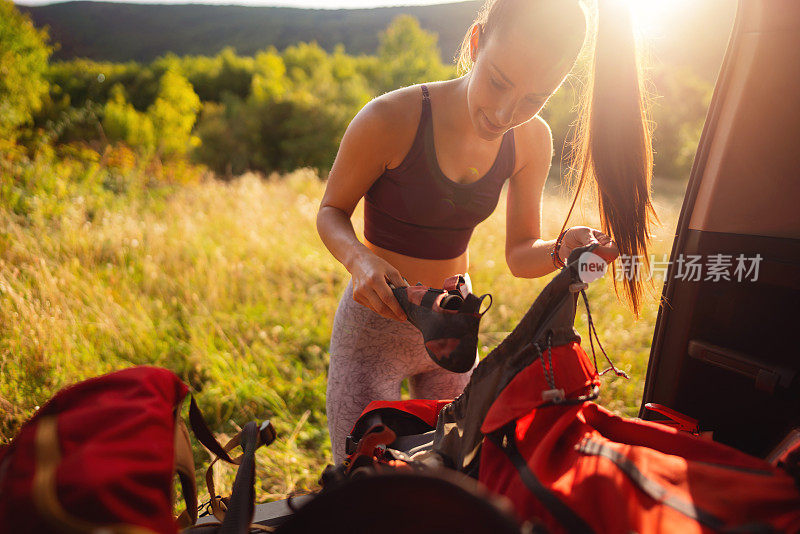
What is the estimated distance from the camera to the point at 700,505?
74cm

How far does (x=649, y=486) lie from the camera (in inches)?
30.1

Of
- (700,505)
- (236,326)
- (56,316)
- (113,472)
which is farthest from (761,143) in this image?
(56,316)

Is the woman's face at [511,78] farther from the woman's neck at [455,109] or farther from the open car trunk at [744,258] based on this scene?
the open car trunk at [744,258]

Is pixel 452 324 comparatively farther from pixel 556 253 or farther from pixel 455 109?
pixel 455 109

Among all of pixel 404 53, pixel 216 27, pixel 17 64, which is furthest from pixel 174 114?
pixel 216 27

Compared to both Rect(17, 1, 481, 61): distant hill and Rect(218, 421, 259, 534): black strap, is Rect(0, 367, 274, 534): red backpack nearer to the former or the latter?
Rect(218, 421, 259, 534): black strap

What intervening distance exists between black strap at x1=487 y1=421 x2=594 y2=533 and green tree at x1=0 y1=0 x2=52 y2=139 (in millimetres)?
11937

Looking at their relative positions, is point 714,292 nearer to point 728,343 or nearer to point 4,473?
point 728,343

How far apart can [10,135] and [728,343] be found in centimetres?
1304

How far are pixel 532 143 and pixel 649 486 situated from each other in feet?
4.19

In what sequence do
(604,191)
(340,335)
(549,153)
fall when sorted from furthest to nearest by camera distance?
(549,153)
(340,335)
(604,191)

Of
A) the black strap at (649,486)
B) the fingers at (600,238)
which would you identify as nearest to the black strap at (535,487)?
the black strap at (649,486)

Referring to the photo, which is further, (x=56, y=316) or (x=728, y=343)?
(x=56, y=316)

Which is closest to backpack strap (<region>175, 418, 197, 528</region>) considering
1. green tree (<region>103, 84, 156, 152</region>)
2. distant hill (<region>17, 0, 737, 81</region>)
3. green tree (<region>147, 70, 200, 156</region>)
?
green tree (<region>147, 70, 200, 156</region>)
